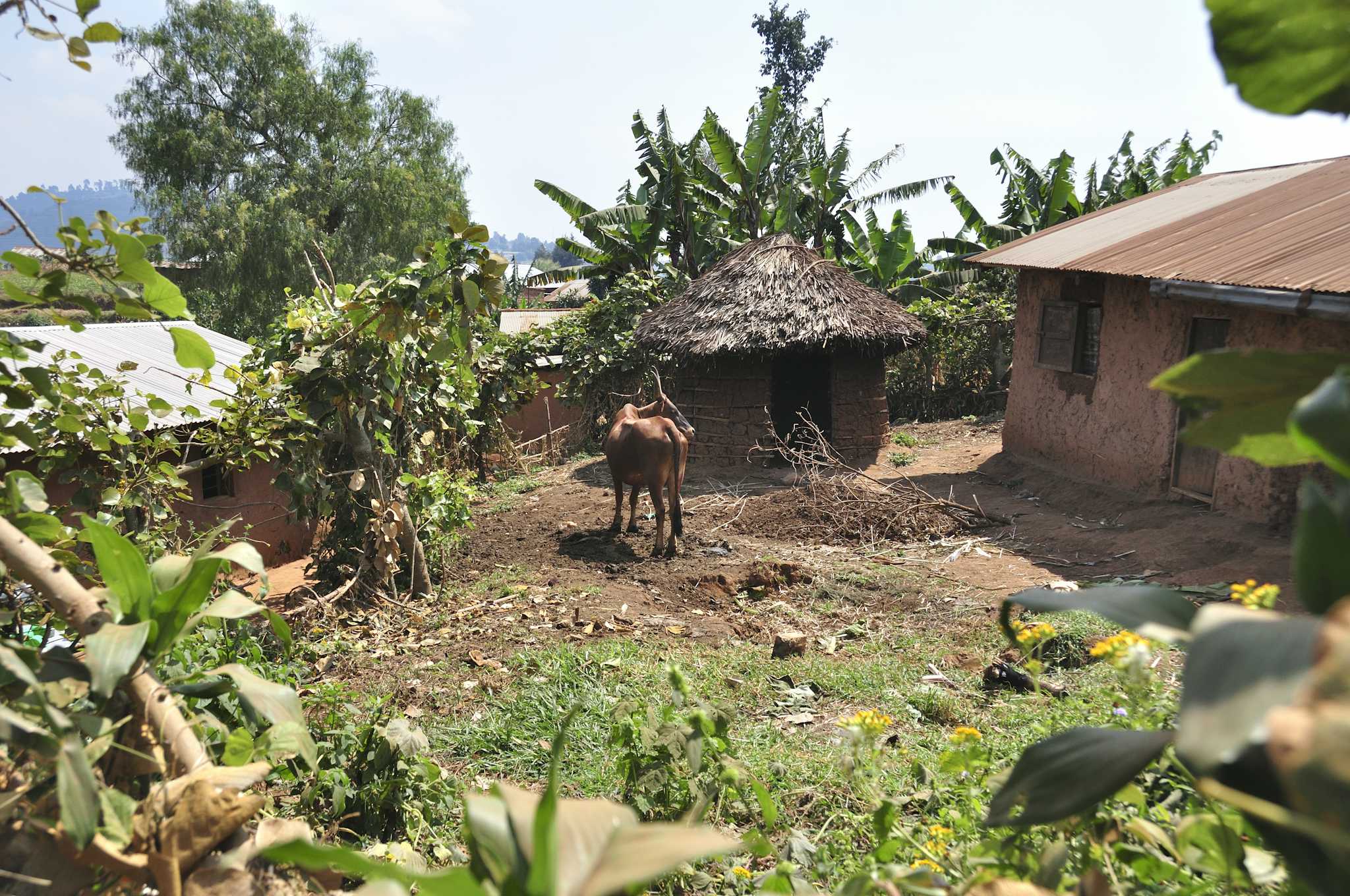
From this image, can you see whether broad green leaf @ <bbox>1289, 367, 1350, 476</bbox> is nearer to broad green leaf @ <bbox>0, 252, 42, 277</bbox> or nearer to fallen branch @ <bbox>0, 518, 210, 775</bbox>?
fallen branch @ <bbox>0, 518, 210, 775</bbox>

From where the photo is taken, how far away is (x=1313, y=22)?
3.33 ft

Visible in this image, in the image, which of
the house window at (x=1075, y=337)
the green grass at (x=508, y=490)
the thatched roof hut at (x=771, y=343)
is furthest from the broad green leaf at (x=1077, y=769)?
the thatched roof hut at (x=771, y=343)

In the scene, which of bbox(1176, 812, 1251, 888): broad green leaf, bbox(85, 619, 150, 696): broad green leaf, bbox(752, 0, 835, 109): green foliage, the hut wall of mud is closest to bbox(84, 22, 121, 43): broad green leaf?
bbox(85, 619, 150, 696): broad green leaf

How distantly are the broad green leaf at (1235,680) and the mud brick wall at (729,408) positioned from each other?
42.8ft

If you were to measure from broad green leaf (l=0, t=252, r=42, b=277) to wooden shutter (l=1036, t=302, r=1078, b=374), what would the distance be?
11.7 metres

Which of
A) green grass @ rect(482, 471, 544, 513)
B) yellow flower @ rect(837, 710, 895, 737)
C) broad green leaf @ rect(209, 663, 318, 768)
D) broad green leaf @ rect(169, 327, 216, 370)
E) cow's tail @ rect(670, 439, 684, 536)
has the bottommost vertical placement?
green grass @ rect(482, 471, 544, 513)

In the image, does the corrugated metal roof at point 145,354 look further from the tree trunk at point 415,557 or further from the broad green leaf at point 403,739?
the broad green leaf at point 403,739

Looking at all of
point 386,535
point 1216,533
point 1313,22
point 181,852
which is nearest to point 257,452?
point 386,535

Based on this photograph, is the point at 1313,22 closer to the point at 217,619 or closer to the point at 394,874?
the point at 394,874

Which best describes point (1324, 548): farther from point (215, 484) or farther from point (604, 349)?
point (604, 349)

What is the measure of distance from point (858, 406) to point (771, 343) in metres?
1.98

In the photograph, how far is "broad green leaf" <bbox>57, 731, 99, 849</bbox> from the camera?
1093 millimetres

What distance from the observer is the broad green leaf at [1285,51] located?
1016 millimetres

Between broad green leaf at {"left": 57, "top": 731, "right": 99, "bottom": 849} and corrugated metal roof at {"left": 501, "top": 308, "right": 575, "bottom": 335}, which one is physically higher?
broad green leaf at {"left": 57, "top": 731, "right": 99, "bottom": 849}
